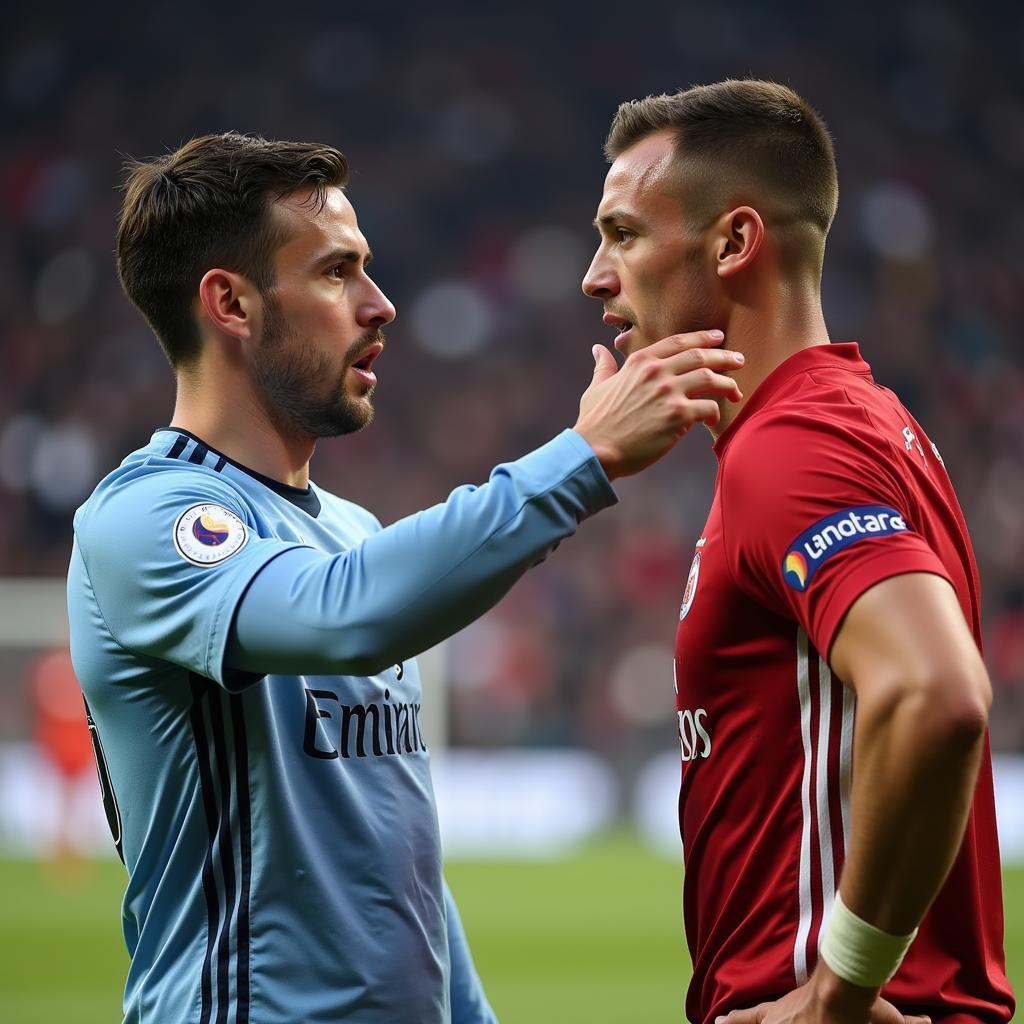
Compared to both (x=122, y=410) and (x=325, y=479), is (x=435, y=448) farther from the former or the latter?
(x=122, y=410)

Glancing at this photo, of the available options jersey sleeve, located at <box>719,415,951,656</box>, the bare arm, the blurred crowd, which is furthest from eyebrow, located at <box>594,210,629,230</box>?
the blurred crowd

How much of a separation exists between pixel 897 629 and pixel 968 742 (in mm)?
164

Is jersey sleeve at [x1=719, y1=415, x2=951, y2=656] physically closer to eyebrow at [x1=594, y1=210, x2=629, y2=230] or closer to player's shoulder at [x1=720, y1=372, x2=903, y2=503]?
player's shoulder at [x1=720, y1=372, x2=903, y2=503]

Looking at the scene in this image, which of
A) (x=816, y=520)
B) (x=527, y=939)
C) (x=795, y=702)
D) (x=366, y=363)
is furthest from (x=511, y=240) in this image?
(x=816, y=520)

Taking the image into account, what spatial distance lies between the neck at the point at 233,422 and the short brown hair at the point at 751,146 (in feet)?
2.87

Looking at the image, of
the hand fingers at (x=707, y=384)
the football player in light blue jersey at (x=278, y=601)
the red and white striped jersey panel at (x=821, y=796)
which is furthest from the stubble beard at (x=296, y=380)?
the red and white striped jersey panel at (x=821, y=796)

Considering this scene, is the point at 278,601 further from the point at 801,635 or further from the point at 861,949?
the point at 861,949

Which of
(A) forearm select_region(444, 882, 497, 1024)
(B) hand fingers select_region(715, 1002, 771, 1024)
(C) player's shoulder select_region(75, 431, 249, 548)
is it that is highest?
(C) player's shoulder select_region(75, 431, 249, 548)

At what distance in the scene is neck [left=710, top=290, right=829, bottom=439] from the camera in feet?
→ 8.20

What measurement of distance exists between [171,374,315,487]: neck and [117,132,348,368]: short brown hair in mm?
76

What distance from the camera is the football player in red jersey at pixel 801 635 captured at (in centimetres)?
189

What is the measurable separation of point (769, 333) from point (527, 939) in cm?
709

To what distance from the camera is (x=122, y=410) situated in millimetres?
17719

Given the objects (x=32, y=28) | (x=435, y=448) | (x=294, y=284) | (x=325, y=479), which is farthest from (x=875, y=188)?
(x=294, y=284)
